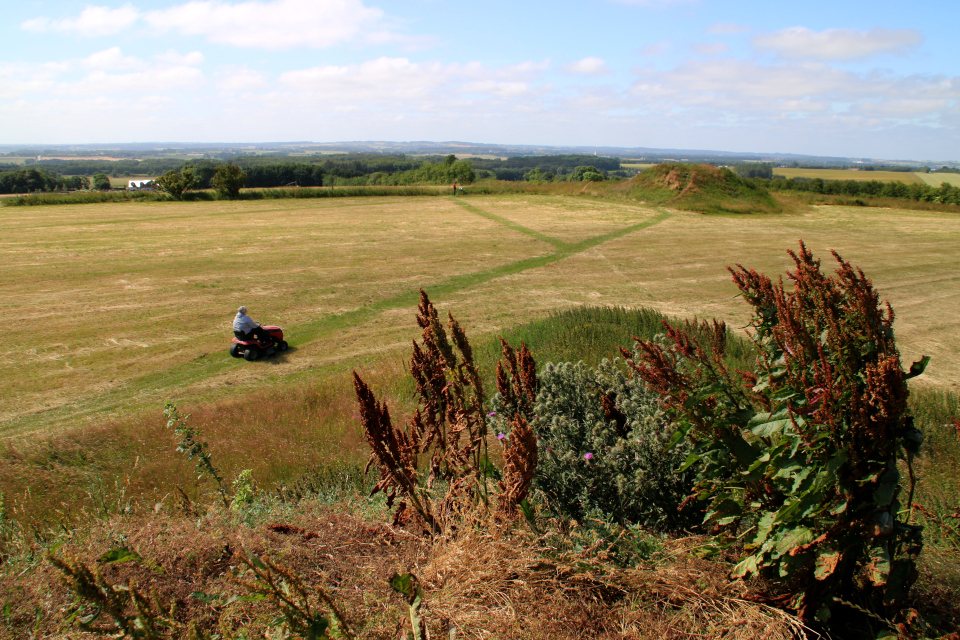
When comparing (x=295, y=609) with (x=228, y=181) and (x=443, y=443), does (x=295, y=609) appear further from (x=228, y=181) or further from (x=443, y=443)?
(x=228, y=181)

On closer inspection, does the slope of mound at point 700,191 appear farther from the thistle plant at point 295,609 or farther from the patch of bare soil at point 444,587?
the thistle plant at point 295,609

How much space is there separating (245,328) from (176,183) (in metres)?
43.9

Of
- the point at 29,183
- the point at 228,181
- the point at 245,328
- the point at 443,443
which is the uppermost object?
the point at 29,183

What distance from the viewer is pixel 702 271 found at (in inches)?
776

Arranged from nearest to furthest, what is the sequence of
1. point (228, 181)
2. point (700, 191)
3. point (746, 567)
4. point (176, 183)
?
point (746, 567)
point (700, 191)
point (228, 181)
point (176, 183)

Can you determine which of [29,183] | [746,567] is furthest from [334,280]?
[29,183]

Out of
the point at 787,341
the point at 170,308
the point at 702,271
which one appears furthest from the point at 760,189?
the point at 787,341

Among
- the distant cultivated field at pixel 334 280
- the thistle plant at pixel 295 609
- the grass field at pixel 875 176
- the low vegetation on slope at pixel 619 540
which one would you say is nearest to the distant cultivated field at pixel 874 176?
the grass field at pixel 875 176

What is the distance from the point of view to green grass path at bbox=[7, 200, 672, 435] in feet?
29.3

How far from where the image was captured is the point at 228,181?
4675 centimetres

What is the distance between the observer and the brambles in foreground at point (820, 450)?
2.53 meters

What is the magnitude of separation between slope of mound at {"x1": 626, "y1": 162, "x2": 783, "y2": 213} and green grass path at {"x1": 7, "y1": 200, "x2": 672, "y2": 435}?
674 inches

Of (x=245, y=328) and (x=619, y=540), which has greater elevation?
(x=619, y=540)

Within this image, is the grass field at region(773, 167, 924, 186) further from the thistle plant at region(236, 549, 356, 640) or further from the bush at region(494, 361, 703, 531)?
the thistle plant at region(236, 549, 356, 640)
